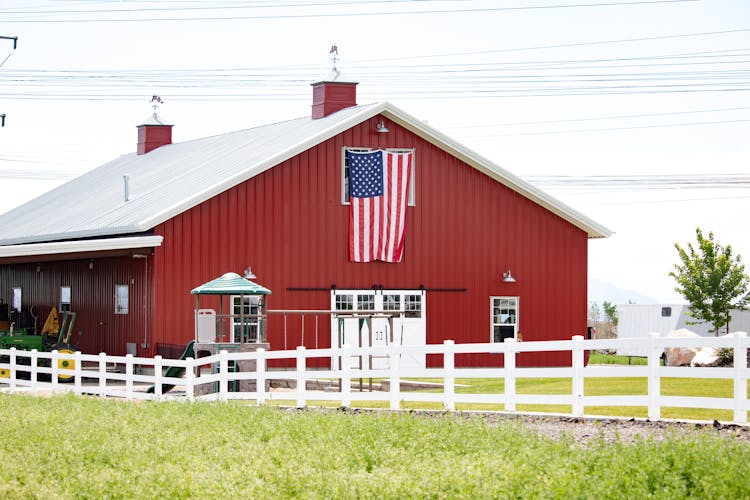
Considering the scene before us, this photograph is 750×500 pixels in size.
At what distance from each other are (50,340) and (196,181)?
5.87 meters

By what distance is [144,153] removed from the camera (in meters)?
44.8

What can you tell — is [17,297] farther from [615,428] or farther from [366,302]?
[615,428]

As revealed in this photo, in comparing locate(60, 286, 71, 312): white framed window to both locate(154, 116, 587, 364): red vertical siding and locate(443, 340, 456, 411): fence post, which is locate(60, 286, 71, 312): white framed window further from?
locate(443, 340, 456, 411): fence post

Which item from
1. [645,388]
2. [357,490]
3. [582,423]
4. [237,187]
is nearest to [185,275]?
[237,187]

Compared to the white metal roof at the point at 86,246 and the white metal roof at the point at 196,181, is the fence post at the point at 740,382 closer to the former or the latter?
the white metal roof at the point at 86,246

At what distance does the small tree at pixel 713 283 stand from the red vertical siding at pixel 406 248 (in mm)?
19231

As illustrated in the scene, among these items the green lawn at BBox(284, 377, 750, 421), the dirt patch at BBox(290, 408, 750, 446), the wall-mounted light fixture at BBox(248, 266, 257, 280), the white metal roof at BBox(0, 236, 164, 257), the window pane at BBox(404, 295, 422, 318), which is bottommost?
the green lawn at BBox(284, 377, 750, 421)

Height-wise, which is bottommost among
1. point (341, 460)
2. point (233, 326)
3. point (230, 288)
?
point (341, 460)

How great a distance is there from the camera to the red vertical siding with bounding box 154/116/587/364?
28.7m

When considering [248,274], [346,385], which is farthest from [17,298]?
[346,385]

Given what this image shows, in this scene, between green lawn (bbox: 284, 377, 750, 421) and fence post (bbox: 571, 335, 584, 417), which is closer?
fence post (bbox: 571, 335, 584, 417)

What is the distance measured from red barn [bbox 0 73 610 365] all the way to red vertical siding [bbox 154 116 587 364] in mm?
34

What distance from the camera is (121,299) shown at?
1192 inches

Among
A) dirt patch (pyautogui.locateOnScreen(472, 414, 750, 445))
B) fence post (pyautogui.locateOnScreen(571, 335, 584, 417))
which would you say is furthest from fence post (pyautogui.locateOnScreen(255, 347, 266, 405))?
fence post (pyautogui.locateOnScreen(571, 335, 584, 417))
